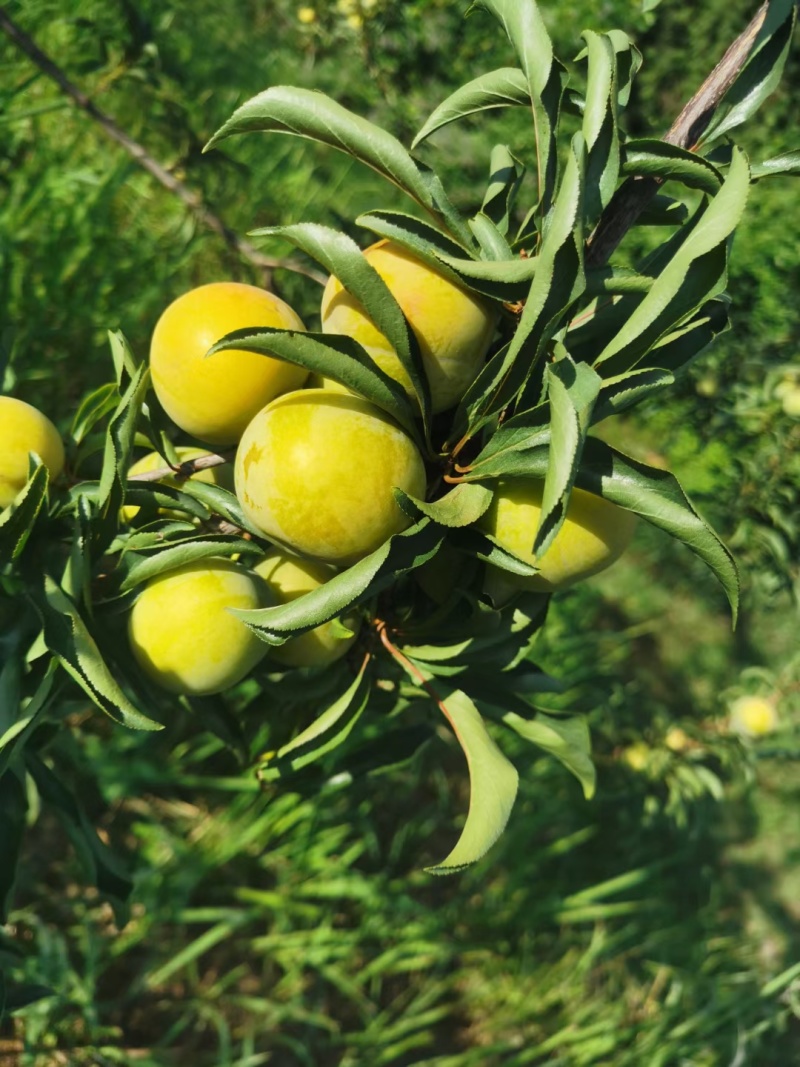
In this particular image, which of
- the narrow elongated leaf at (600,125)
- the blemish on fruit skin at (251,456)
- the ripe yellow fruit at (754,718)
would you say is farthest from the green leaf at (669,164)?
the ripe yellow fruit at (754,718)

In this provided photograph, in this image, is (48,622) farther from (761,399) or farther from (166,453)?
(761,399)

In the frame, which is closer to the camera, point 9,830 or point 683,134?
point 683,134

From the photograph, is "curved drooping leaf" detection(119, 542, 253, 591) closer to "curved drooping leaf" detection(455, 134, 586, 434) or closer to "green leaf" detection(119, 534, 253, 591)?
"green leaf" detection(119, 534, 253, 591)

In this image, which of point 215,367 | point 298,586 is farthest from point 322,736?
point 215,367

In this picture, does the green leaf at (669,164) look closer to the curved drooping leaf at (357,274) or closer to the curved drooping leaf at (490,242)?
the curved drooping leaf at (490,242)

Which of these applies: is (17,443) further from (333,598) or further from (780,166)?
(780,166)

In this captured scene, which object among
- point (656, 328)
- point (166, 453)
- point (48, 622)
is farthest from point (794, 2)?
point (48, 622)

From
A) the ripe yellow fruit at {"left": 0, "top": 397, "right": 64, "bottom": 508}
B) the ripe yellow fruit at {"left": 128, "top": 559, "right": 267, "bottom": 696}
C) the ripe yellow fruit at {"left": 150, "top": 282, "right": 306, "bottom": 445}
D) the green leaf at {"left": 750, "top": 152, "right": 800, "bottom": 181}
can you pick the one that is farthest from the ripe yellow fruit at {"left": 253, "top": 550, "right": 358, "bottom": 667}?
the green leaf at {"left": 750, "top": 152, "right": 800, "bottom": 181}
